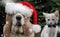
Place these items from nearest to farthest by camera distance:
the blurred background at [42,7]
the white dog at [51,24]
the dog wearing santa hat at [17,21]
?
the dog wearing santa hat at [17,21] → the white dog at [51,24] → the blurred background at [42,7]

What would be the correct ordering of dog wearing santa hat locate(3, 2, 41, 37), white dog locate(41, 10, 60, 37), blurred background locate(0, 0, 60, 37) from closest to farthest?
1. dog wearing santa hat locate(3, 2, 41, 37)
2. white dog locate(41, 10, 60, 37)
3. blurred background locate(0, 0, 60, 37)

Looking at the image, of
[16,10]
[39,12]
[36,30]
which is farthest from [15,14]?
[39,12]

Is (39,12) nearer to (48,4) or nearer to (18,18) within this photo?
(48,4)

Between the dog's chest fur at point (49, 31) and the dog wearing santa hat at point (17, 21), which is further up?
the dog wearing santa hat at point (17, 21)

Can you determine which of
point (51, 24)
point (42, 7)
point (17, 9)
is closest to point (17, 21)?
point (17, 9)

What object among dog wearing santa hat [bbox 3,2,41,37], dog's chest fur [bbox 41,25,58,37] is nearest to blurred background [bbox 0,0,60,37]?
dog's chest fur [bbox 41,25,58,37]

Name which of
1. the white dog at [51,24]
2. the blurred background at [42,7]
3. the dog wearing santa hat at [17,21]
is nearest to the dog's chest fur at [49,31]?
the white dog at [51,24]

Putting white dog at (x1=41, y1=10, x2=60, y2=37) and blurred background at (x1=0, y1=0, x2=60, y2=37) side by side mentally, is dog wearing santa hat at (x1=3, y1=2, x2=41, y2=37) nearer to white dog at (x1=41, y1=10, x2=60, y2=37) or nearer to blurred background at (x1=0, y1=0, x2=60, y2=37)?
white dog at (x1=41, y1=10, x2=60, y2=37)

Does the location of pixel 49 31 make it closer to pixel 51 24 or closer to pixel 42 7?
pixel 51 24

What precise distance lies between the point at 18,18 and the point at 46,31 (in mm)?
409

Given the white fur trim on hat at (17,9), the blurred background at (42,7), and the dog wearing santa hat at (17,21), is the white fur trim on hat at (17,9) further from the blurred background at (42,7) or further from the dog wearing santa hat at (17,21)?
the blurred background at (42,7)

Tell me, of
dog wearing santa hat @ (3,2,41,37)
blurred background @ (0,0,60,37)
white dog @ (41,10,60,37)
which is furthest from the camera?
blurred background @ (0,0,60,37)

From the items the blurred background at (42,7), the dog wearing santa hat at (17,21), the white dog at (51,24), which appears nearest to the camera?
the dog wearing santa hat at (17,21)

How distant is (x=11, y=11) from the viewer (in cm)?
235
